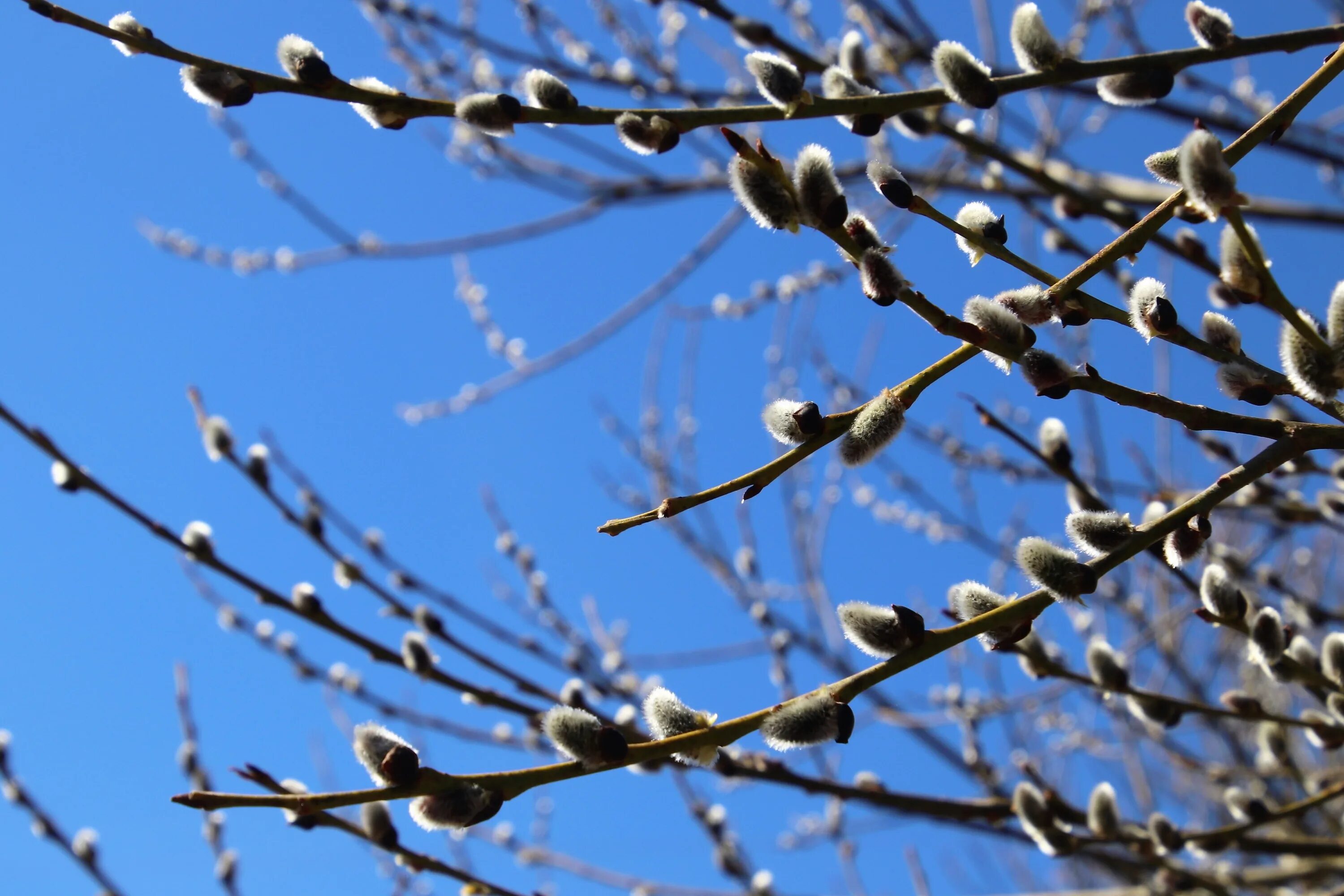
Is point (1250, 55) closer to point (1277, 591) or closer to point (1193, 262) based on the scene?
point (1193, 262)

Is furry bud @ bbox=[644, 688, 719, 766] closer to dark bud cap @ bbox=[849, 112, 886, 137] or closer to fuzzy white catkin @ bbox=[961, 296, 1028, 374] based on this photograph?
fuzzy white catkin @ bbox=[961, 296, 1028, 374]

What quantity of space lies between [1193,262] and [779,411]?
1.23 meters

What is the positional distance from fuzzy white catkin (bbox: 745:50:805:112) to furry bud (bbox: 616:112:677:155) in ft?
0.44

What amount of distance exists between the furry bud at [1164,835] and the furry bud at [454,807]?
139cm

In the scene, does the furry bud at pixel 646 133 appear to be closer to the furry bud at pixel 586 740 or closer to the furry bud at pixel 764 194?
the furry bud at pixel 764 194

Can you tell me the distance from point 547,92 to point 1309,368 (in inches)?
38.4

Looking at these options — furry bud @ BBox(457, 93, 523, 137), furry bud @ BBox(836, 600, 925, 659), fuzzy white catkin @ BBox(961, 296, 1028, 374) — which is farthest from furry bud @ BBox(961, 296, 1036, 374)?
furry bud @ BBox(457, 93, 523, 137)

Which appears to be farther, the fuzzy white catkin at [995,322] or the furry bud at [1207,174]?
the fuzzy white catkin at [995,322]

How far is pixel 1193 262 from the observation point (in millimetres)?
1991

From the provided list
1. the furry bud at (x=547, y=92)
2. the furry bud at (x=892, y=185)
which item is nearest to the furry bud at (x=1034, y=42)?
the furry bud at (x=892, y=185)

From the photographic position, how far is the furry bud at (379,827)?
1.52 metres

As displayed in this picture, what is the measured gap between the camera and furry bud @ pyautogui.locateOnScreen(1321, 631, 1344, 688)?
160 cm

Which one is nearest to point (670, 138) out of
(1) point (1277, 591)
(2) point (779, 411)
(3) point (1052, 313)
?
(2) point (779, 411)

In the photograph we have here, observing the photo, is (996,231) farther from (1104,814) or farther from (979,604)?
(1104,814)
